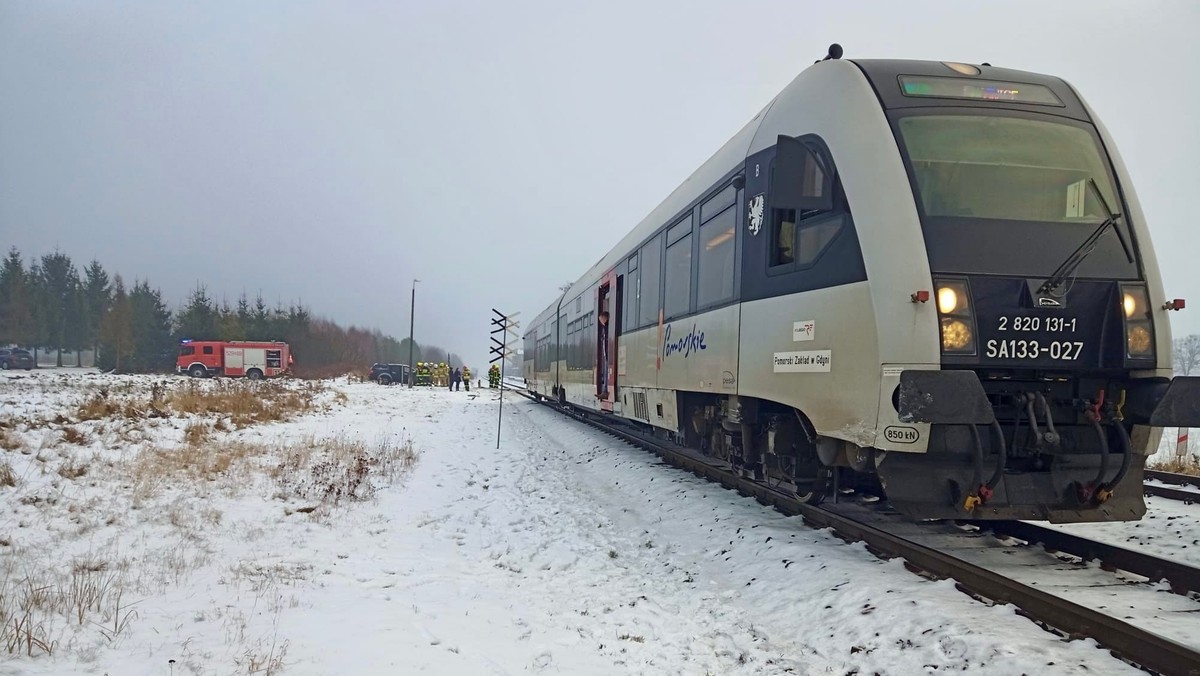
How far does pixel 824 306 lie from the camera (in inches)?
208

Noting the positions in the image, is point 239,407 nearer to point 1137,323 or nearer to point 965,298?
point 965,298

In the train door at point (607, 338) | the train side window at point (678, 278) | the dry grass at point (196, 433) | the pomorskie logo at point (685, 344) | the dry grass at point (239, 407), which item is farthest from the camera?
the dry grass at point (239, 407)

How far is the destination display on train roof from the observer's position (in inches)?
211

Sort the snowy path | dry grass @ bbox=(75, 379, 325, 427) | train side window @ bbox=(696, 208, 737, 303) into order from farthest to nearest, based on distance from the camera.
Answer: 1. dry grass @ bbox=(75, 379, 325, 427)
2. train side window @ bbox=(696, 208, 737, 303)
3. the snowy path

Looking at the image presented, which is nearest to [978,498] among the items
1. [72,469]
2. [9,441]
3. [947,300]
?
[947,300]

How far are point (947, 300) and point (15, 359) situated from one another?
161 ft

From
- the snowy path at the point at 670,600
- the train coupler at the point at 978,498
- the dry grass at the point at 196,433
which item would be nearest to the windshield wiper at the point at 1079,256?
the train coupler at the point at 978,498

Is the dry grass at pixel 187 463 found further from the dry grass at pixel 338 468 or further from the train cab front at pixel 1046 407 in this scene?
the train cab front at pixel 1046 407

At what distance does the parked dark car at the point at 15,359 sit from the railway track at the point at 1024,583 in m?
45.2

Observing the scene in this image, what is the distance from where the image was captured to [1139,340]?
486cm

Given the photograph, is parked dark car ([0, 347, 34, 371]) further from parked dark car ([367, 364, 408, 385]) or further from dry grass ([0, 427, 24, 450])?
dry grass ([0, 427, 24, 450])

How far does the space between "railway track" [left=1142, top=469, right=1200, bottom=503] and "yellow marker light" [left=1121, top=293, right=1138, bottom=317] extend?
341 cm

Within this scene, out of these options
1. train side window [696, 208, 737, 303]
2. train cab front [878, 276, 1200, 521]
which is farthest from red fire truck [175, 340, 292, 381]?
train cab front [878, 276, 1200, 521]

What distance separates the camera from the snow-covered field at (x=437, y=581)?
12.1 ft
